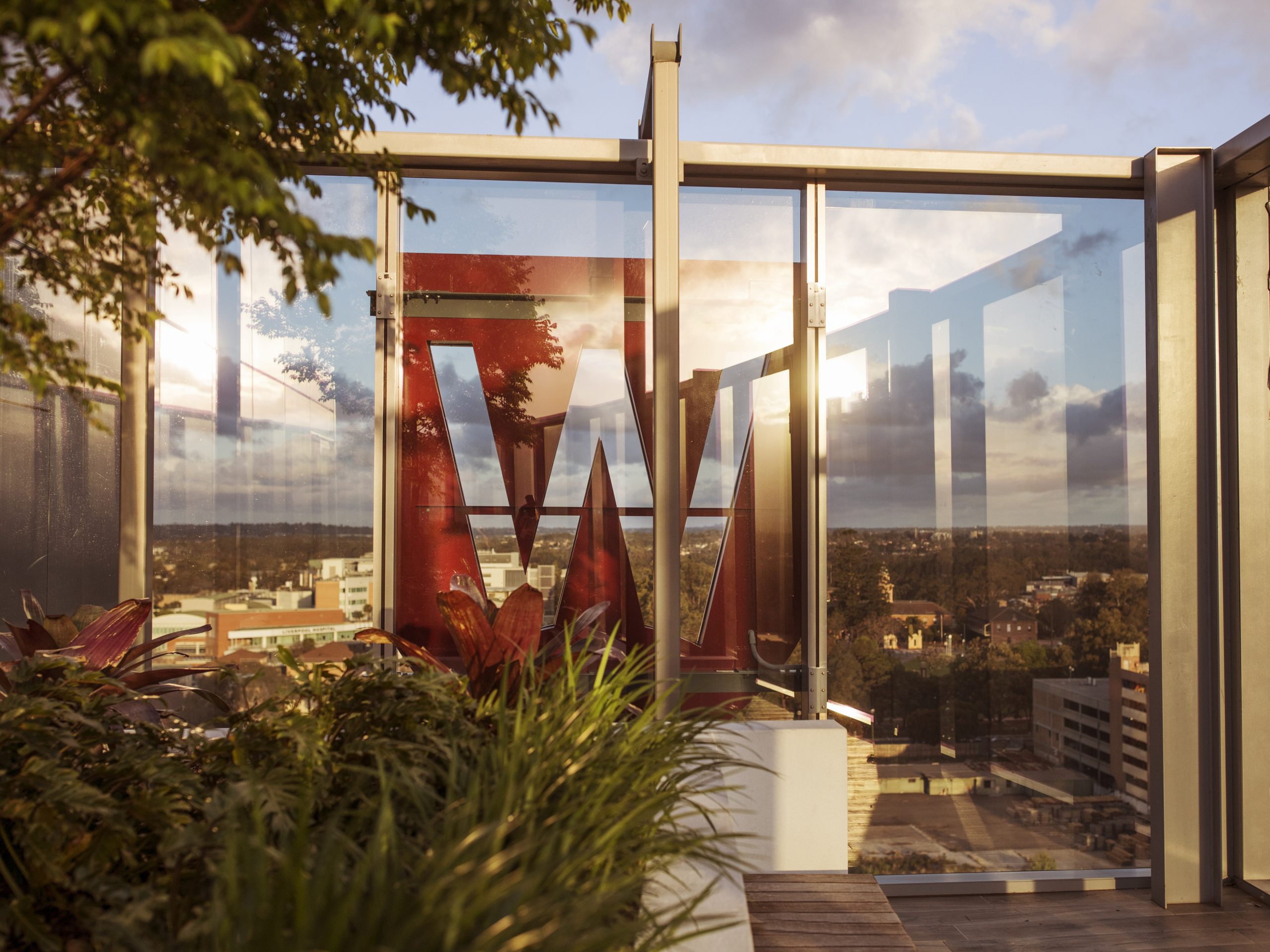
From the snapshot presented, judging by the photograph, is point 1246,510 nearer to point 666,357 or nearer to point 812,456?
point 812,456

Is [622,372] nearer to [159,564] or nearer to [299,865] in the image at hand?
[159,564]

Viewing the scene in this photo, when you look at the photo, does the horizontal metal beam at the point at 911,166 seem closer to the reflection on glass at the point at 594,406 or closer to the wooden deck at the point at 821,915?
the reflection on glass at the point at 594,406

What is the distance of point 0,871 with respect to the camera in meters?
1.43

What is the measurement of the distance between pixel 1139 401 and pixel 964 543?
1007mm

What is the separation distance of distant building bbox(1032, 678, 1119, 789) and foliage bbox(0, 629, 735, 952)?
7.07 feet

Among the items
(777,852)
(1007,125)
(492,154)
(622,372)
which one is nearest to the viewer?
(777,852)

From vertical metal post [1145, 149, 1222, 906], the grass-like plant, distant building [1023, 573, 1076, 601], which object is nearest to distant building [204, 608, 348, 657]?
the grass-like plant

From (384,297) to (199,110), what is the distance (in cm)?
213

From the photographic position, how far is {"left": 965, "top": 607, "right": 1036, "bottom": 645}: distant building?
11.2ft

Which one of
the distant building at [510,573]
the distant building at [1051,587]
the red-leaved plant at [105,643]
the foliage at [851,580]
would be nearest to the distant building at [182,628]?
the red-leaved plant at [105,643]

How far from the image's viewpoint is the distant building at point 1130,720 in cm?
335

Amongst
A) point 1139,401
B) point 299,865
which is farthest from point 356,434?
point 1139,401

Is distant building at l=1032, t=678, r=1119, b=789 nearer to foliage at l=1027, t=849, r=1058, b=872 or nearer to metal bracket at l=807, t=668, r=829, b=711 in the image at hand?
foliage at l=1027, t=849, r=1058, b=872

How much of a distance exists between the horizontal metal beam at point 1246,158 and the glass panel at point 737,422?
1765 mm
